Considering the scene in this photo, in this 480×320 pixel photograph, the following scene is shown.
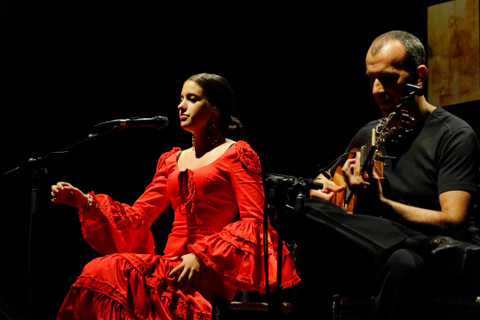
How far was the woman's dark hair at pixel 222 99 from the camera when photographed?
3.05m

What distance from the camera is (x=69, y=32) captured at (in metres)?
4.24

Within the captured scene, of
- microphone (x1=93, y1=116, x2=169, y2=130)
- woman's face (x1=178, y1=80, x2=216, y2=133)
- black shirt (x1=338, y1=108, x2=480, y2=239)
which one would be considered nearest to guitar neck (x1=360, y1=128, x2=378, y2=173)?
black shirt (x1=338, y1=108, x2=480, y2=239)

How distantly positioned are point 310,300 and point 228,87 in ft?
4.68

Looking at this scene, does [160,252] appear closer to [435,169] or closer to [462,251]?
[435,169]

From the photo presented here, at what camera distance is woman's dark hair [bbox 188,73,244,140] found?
305 cm

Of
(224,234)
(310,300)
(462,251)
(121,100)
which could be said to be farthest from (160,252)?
(462,251)

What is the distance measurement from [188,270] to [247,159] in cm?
71

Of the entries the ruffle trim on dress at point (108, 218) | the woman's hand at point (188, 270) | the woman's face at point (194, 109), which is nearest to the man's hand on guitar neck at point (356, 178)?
the woman's hand at point (188, 270)

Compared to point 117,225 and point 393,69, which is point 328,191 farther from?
point 117,225

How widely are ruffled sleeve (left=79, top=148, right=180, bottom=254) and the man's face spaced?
1381mm

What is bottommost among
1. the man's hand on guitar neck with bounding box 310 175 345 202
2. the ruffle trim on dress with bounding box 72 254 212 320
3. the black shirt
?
the ruffle trim on dress with bounding box 72 254 212 320

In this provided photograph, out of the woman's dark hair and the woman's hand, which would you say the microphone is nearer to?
the woman's dark hair

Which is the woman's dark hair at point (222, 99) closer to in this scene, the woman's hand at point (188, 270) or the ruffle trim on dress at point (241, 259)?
the ruffle trim on dress at point (241, 259)

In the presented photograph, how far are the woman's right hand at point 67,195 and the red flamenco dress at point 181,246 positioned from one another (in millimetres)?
73
